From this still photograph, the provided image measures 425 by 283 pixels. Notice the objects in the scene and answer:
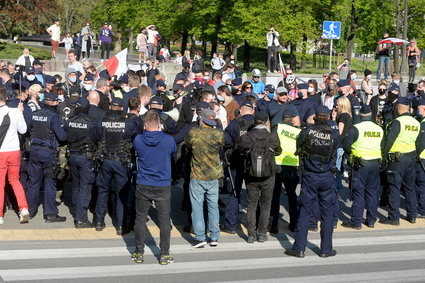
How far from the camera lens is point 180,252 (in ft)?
32.2

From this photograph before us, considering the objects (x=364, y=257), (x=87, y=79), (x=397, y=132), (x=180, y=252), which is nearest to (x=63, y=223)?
(x=180, y=252)

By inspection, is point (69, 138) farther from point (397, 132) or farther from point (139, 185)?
point (397, 132)

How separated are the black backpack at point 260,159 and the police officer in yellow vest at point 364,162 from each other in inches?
70.2

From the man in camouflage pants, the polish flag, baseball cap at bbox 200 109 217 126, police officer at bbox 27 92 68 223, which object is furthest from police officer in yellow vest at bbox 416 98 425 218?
the polish flag

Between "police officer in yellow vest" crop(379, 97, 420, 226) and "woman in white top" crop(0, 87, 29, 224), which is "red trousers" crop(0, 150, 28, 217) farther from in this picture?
"police officer in yellow vest" crop(379, 97, 420, 226)

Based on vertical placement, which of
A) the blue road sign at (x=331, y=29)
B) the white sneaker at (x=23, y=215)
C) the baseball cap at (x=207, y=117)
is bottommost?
the white sneaker at (x=23, y=215)

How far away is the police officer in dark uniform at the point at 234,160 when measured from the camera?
34.6ft

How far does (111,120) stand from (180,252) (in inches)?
84.4

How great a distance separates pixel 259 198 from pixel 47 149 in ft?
11.1

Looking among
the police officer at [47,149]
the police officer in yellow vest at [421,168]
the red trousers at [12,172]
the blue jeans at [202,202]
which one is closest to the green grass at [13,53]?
the police officer at [47,149]

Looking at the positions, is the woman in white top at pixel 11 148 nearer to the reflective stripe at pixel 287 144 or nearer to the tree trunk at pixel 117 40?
the reflective stripe at pixel 287 144

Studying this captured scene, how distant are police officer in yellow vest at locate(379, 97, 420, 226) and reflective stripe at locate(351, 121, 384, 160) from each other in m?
0.68

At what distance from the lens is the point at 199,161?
9.66 m

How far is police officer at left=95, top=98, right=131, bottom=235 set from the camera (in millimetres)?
10273
